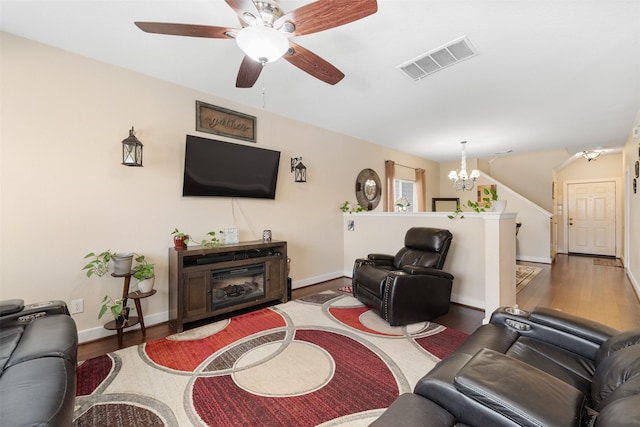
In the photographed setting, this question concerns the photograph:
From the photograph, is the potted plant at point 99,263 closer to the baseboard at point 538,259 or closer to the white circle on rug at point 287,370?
the white circle on rug at point 287,370

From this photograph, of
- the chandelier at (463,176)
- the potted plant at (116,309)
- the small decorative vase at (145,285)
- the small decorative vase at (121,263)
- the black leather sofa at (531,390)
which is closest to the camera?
the black leather sofa at (531,390)

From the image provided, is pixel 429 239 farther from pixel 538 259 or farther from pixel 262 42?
pixel 538 259

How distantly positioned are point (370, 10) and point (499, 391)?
5.87 ft

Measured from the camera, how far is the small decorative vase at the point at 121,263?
8.13 ft

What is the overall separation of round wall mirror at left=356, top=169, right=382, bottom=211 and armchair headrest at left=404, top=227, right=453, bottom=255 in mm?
1807

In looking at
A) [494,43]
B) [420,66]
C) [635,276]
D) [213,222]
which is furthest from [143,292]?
[635,276]

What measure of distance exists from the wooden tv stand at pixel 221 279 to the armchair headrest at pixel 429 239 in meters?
1.69

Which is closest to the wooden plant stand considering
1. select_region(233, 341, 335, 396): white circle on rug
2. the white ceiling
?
select_region(233, 341, 335, 396): white circle on rug

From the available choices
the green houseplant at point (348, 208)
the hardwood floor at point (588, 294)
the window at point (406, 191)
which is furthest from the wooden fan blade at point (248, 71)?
the window at point (406, 191)

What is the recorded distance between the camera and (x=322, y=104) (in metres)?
3.58

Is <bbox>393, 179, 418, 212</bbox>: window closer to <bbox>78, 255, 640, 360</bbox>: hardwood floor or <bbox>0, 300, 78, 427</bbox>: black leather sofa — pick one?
<bbox>78, 255, 640, 360</bbox>: hardwood floor

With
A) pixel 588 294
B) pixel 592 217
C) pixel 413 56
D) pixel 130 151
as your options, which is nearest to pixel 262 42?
pixel 413 56

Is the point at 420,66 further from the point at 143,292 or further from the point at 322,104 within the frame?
the point at 143,292

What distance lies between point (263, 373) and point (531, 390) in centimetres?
166
